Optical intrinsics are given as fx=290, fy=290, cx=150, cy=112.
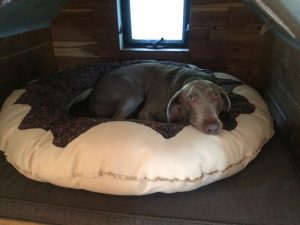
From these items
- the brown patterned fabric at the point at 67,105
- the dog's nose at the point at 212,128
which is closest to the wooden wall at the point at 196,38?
the brown patterned fabric at the point at 67,105

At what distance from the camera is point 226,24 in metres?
2.18

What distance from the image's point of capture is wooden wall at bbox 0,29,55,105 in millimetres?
1908

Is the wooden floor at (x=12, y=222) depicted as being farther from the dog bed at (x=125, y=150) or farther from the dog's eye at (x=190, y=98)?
the dog's eye at (x=190, y=98)

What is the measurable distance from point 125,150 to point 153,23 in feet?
5.02

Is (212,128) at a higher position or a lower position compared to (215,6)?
lower

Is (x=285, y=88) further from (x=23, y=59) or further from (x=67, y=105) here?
(x=23, y=59)

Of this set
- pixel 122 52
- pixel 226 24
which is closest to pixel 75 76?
pixel 122 52

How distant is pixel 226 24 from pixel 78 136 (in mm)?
1465

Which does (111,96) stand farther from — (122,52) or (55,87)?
(122,52)

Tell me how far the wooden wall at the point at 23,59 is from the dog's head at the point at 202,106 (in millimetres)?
1124

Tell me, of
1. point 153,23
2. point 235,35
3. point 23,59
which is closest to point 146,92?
point 153,23

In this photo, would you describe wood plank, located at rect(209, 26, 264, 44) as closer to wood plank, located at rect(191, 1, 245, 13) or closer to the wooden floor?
wood plank, located at rect(191, 1, 245, 13)

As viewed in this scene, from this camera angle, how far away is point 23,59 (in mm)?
2111

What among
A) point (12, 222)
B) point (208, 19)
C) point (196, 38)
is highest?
point (208, 19)
